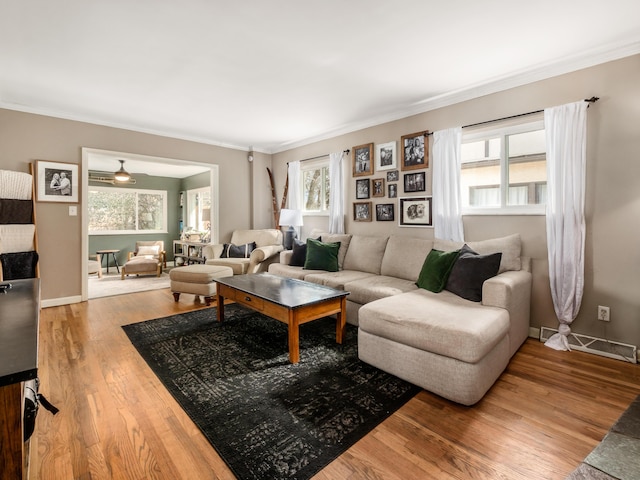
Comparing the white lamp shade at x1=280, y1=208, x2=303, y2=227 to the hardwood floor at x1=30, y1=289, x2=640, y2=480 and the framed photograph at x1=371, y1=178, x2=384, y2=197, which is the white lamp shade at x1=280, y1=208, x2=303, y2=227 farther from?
the hardwood floor at x1=30, y1=289, x2=640, y2=480

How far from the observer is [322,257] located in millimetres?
4074

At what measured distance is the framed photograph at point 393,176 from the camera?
13.5 ft

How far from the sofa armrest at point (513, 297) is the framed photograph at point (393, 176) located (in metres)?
1.85

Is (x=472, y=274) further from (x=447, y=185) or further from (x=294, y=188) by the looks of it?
A: (x=294, y=188)

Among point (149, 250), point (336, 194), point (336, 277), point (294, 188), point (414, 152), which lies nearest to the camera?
point (336, 277)

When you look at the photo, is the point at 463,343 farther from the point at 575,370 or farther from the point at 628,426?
the point at 575,370

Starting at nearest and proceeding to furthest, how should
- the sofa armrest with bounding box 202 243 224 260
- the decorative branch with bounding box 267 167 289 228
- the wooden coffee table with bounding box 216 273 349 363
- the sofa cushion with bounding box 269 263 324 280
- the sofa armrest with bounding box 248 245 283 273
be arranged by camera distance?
the wooden coffee table with bounding box 216 273 349 363
the sofa cushion with bounding box 269 263 324 280
the sofa armrest with bounding box 248 245 283 273
the sofa armrest with bounding box 202 243 224 260
the decorative branch with bounding box 267 167 289 228

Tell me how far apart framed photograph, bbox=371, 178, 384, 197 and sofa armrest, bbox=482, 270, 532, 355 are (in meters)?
1.97

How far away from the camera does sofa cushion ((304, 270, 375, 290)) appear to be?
11.3 ft

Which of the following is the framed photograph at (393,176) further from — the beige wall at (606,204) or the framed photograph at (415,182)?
the beige wall at (606,204)

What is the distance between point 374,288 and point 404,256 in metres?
0.69

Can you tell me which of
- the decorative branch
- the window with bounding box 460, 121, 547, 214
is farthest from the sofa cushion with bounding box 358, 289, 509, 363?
the decorative branch

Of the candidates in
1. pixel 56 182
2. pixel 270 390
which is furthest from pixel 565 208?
pixel 56 182

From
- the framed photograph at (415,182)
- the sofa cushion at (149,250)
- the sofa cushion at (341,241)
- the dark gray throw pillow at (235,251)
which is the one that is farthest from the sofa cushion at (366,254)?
the sofa cushion at (149,250)
